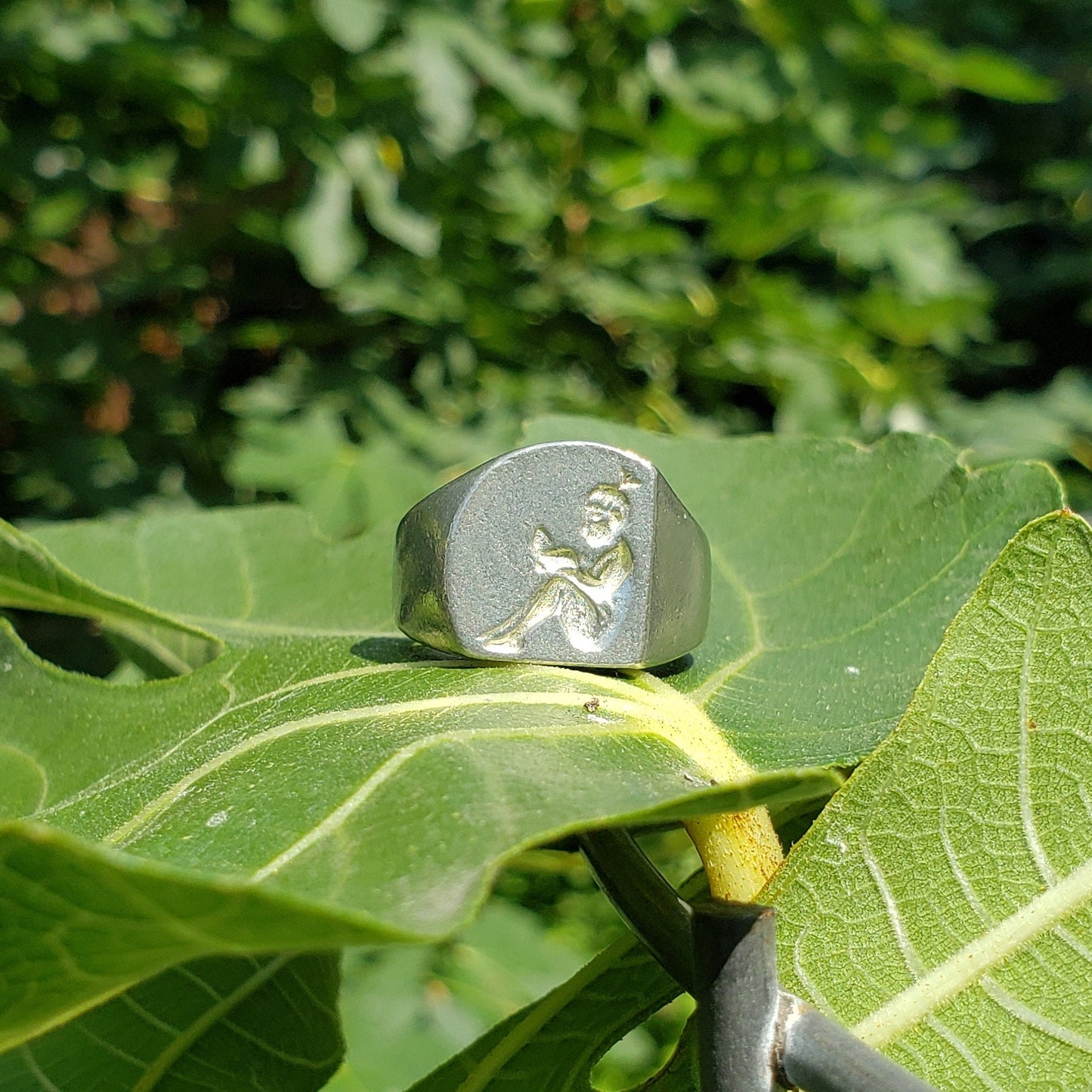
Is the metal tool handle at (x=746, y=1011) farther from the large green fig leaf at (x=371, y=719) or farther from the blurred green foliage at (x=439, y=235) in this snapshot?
the blurred green foliage at (x=439, y=235)

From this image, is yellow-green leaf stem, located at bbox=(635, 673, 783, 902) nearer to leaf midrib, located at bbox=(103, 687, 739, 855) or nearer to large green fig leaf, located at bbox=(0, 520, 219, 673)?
leaf midrib, located at bbox=(103, 687, 739, 855)

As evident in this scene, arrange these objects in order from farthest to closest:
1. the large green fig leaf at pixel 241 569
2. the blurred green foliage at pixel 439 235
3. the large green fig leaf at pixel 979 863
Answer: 1. the blurred green foliage at pixel 439 235
2. the large green fig leaf at pixel 241 569
3. the large green fig leaf at pixel 979 863

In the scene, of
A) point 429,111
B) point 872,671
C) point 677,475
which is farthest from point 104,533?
point 429,111

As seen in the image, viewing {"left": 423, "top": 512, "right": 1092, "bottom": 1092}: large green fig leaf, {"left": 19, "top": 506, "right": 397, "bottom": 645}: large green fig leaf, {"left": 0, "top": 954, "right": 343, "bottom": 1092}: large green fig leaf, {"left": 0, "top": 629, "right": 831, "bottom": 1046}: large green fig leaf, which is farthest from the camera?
{"left": 19, "top": 506, "right": 397, "bottom": 645}: large green fig leaf

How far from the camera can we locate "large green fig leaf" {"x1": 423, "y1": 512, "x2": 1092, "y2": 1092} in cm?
40

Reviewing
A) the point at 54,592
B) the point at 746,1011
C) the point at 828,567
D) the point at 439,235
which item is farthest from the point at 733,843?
the point at 439,235

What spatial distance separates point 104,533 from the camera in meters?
0.80

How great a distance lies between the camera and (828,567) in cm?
61

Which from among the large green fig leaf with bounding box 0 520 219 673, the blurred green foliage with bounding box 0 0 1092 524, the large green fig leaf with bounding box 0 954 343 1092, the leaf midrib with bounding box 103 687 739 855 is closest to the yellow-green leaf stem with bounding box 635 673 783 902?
the leaf midrib with bounding box 103 687 739 855

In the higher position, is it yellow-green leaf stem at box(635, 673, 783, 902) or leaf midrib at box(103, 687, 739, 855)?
leaf midrib at box(103, 687, 739, 855)

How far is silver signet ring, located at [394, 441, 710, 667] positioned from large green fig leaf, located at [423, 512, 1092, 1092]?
0.12m

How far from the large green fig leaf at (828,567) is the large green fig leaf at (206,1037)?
9.4 inches

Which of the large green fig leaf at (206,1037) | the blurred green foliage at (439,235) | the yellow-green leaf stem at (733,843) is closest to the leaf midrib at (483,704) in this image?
the yellow-green leaf stem at (733,843)

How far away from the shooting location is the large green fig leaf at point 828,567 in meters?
0.49
